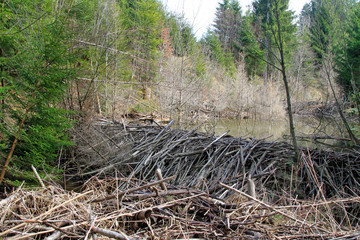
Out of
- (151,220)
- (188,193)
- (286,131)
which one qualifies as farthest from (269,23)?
(286,131)

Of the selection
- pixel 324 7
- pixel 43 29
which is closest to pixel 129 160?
pixel 43 29

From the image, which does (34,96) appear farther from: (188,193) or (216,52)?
(216,52)

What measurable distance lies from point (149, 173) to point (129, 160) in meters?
0.74

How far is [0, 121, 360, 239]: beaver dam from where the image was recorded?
137 centimetres

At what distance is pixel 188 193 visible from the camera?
5.89 ft

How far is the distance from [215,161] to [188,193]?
80.4 inches

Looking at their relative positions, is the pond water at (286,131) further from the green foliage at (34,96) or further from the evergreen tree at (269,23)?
the green foliage at (34,96)

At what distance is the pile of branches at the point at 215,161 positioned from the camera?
311cm

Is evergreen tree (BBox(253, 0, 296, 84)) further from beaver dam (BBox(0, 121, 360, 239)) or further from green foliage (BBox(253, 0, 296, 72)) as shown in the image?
beaver dam (BBox(0, 121, 360, 239))

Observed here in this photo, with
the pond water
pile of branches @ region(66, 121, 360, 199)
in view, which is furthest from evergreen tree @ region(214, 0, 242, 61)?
pile of branches @ region(66, 121, 360, 199)

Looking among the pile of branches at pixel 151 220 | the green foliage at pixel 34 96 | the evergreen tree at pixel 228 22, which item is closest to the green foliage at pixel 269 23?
the pile of branches at pixel 151 220

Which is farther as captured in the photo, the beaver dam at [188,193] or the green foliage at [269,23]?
the green foliage at [269,23]

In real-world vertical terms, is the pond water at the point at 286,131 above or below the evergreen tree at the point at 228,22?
below

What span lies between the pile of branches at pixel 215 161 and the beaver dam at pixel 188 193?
2 cm
